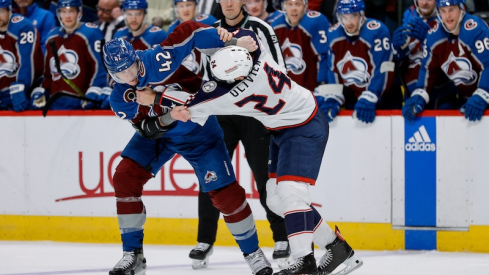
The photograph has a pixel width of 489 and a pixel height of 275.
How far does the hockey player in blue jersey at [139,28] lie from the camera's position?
645 cm

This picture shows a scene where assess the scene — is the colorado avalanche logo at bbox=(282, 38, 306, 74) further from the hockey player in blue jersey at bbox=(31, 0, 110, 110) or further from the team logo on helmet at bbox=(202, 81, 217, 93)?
the team logo on helmet at bbox=(202, 81, 217, 93)

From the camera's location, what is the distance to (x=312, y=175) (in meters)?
4.26

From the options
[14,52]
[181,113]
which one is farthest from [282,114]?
[14,52]

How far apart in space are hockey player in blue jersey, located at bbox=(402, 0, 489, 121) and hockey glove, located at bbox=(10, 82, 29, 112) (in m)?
2.73

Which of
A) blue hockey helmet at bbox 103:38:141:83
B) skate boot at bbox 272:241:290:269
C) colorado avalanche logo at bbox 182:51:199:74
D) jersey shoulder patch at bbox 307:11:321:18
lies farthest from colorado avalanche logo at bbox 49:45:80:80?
blue hockey helmet at bbox 103:38:141:83

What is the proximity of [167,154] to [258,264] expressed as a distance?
0.76m

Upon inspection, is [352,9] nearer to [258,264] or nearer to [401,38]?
[401,38]

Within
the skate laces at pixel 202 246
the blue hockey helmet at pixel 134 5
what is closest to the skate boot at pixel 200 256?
the skate laces at pixel 202 246

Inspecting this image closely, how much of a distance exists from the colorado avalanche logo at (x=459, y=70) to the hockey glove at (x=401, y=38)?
0.39m

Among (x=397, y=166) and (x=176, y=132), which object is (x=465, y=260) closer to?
(x=397, y=166)

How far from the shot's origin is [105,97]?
631cm

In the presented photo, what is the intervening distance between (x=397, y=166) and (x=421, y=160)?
156 mm

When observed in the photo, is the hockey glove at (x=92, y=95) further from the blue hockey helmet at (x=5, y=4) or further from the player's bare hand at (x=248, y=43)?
the player's bare hand at (x=248, y=43)

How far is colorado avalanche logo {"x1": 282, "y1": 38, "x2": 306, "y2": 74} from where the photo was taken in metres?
6.17
